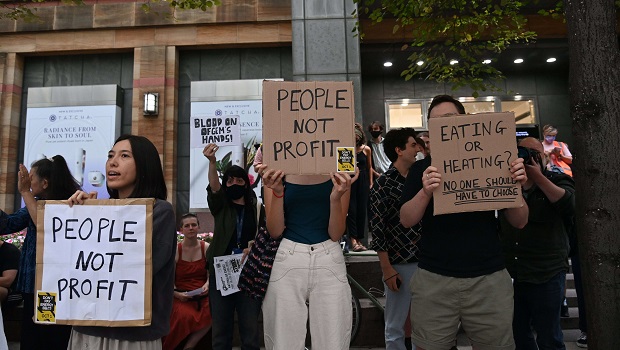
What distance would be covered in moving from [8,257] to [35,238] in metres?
1.72

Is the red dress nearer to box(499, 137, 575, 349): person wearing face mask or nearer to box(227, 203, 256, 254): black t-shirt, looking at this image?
box(227, 203, 256, 254): black t-shirt

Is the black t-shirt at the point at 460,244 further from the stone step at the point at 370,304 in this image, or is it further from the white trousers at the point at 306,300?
the stone step at the point at 370,304

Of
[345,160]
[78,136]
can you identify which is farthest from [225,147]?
[345,160]

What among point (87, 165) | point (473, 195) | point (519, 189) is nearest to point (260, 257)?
point (473, 195)

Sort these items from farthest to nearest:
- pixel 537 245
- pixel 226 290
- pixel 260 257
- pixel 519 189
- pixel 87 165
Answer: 1. pixel 87 165
2. pixel 226 290
3. pixel 537 245
4. pixel 260 257
5. pixel 519 189

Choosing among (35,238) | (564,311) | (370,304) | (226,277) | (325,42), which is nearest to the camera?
(35,238)

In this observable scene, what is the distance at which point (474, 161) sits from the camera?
2596 millimetres

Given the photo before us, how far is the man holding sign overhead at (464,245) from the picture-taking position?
2518mm

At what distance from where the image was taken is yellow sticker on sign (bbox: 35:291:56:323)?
2.24m

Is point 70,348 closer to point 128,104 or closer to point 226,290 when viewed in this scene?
point 226,290

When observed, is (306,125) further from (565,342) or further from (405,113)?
(405,113)

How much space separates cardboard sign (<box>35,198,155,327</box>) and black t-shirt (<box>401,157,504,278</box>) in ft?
5.35

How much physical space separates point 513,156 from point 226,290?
2.71m

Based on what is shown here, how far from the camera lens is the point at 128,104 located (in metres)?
11.0
